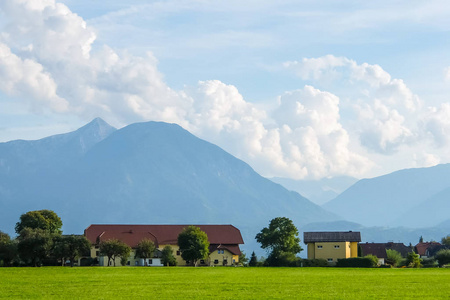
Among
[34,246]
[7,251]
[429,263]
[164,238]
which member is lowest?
[429,263]

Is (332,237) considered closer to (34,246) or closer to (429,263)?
(429,263)

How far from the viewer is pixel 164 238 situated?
132m

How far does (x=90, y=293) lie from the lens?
130 ft

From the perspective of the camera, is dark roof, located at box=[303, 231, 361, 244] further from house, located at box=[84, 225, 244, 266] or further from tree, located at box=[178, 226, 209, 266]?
house, located at box=[84, 225, 244, 266]

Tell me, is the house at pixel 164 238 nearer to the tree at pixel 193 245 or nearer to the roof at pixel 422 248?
the tree at pixel 193 245

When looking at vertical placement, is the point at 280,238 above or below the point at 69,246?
above

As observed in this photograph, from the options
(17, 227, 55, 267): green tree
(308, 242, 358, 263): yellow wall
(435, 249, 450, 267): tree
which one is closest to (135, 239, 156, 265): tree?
(17, 227, 55, 267): green tree

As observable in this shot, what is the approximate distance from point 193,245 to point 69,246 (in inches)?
813

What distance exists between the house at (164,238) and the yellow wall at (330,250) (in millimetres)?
17501

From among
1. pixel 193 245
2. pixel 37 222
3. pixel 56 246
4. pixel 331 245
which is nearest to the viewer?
pixel 56 246

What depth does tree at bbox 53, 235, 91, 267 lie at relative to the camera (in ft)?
316

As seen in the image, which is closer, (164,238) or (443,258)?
(443,258)

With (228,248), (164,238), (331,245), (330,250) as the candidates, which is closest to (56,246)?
(164,238)

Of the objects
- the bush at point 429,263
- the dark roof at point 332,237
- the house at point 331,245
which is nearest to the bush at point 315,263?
the house at point 331,245
